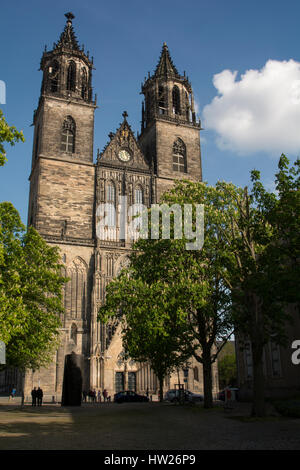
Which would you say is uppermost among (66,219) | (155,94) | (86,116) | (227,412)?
(155,94)

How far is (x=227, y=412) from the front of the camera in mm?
20906

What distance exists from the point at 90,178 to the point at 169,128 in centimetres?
1216

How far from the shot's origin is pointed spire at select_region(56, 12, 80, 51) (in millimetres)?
51469

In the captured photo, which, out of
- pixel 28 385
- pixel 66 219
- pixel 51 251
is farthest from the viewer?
pixel 66 219

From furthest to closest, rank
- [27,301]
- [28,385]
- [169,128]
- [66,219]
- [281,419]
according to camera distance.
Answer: [169,128], [66,219], [28,385], [27,301], [281,419]

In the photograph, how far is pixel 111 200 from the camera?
46.3 meters

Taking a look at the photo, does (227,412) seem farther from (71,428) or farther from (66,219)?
(66,219)

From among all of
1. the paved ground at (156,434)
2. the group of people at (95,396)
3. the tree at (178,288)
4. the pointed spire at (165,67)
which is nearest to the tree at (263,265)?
the tree at (178,288)

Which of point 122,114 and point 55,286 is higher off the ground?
point 122,114

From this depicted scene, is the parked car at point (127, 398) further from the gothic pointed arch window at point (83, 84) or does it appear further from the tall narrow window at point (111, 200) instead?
the gothic pointed arch window at point (83, 84)

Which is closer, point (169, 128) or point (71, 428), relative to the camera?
point (71, 428)

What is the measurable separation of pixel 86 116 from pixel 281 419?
39.3 m
